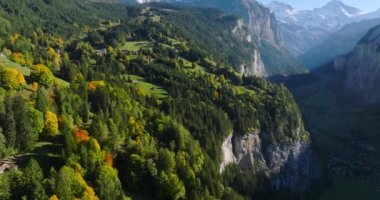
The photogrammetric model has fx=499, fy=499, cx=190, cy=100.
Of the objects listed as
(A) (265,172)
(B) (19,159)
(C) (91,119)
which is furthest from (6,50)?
(A) (265,172)

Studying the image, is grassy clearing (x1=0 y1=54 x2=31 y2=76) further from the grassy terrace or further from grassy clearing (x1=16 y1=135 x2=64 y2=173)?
grassy clearing (x1=16 y1=135 x2=64 y2=173)

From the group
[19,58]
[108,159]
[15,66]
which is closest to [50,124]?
[108,159]

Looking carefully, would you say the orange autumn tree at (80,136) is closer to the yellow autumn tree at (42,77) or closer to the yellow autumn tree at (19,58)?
the yellow autumn tree at (42,77)

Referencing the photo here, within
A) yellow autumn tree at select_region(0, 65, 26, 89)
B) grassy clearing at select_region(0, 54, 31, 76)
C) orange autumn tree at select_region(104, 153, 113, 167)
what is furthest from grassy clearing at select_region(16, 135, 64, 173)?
grassy clearing at select_region(0, 54, 31, 76)

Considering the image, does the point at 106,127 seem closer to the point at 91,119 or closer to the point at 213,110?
the point at 91,119

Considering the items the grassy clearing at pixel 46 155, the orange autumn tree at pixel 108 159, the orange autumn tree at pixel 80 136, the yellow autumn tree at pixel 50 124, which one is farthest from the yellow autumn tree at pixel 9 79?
the orange autumn tree at pixel 108 159

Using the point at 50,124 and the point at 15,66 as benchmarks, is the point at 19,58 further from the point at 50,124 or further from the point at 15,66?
the point at 50,124

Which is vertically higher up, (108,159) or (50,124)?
(50,124)

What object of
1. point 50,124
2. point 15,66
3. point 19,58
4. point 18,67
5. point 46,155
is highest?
point 19,58
